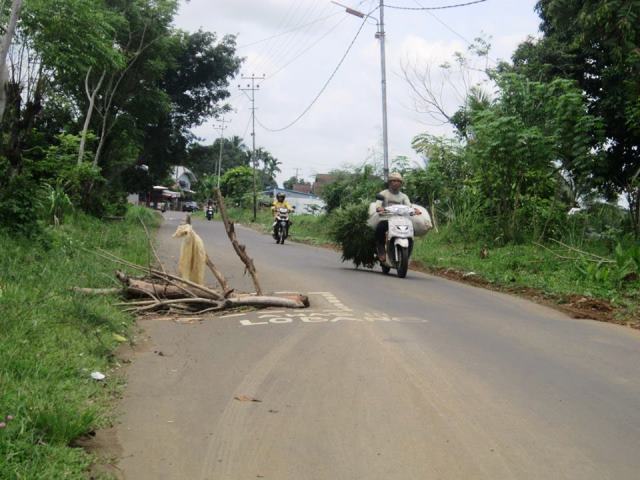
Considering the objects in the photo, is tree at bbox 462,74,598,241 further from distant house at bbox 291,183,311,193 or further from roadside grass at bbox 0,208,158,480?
distant house at bbox 291,183,311,193

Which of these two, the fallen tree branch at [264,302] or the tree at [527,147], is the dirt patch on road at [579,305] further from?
the tree at [527,147]

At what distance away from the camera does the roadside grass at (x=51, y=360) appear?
13.3ft

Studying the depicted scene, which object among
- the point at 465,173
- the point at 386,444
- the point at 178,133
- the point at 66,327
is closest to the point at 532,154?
the point at 465,173

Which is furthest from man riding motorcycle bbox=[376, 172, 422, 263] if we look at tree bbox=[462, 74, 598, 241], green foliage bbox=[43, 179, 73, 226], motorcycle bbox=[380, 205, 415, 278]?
green foliage bbox=[43, 179, 73, 226]

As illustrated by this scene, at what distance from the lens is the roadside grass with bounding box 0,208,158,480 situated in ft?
13.3

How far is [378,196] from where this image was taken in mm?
14672

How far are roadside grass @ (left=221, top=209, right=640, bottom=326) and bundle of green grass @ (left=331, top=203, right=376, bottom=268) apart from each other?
0.38m

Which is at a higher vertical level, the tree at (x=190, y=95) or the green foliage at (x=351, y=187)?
the tree at (x=190, y=95)

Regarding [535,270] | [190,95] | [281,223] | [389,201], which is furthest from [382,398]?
[190,95]

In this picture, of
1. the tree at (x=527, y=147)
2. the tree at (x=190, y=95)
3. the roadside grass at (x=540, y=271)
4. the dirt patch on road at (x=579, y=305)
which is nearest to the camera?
the dirt patch on road at (x=579, y=305)

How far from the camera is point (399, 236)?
13.9m

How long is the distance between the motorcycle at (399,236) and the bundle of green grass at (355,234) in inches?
35.5

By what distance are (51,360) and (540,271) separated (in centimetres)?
1037

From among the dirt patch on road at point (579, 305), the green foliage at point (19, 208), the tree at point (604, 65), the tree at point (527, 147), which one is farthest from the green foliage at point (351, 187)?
the green foliage at point (19, 208)
